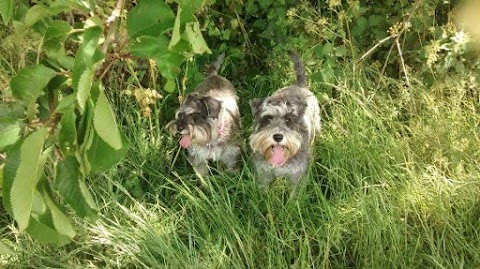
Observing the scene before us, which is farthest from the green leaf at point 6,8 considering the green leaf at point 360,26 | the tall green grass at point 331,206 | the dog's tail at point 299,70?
the green leaf at point 360,26

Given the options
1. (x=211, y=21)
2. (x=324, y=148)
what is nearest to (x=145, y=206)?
(x=324, y=148)

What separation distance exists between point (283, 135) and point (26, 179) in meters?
3.09

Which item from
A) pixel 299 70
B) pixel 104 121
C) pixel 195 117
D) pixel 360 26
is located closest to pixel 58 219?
pixel 104 121

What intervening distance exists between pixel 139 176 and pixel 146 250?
36.1 inches

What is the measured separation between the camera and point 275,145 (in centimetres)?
388

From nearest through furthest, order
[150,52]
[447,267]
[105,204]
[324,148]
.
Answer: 1. [150,52]
2. [447,267]
3. [105,204]
4. [324,148]

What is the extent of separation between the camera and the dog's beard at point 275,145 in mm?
3867

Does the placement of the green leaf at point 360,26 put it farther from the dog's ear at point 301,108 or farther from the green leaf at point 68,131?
the green leaf at point 68,131

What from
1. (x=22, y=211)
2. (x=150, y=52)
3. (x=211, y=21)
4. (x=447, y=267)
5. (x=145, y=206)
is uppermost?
(x=150, y=52)

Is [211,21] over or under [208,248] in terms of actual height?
over

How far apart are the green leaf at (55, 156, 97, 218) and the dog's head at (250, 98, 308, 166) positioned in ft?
→ 9.42

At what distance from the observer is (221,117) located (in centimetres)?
434

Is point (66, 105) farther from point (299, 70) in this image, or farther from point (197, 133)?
point (299, 70)

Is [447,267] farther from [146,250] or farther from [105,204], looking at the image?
[105,204]
